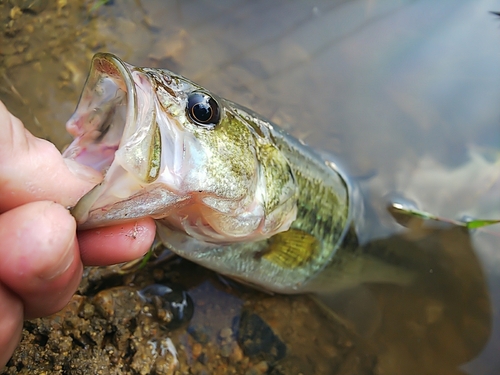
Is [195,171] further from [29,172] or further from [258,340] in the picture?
[258,340]

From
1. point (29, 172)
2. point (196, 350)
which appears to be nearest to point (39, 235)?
point (29, 172)

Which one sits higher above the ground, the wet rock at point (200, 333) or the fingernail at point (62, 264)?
the fingernail at point (62, 264)

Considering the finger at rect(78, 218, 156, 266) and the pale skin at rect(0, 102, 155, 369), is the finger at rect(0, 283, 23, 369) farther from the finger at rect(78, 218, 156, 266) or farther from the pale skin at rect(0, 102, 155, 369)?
the finger at rect(78, 218, 156, 266)

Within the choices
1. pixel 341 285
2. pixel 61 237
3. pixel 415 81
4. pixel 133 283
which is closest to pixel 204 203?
pixel 61 237

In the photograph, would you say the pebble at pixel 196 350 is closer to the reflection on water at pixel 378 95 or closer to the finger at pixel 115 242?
the reflection on water at pixel 378 95

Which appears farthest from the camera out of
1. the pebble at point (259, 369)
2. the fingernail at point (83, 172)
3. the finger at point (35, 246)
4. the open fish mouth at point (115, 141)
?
the pebble at point (259, 369)

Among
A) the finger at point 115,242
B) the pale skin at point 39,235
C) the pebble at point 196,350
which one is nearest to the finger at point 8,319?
the pale skin at point 39,235
